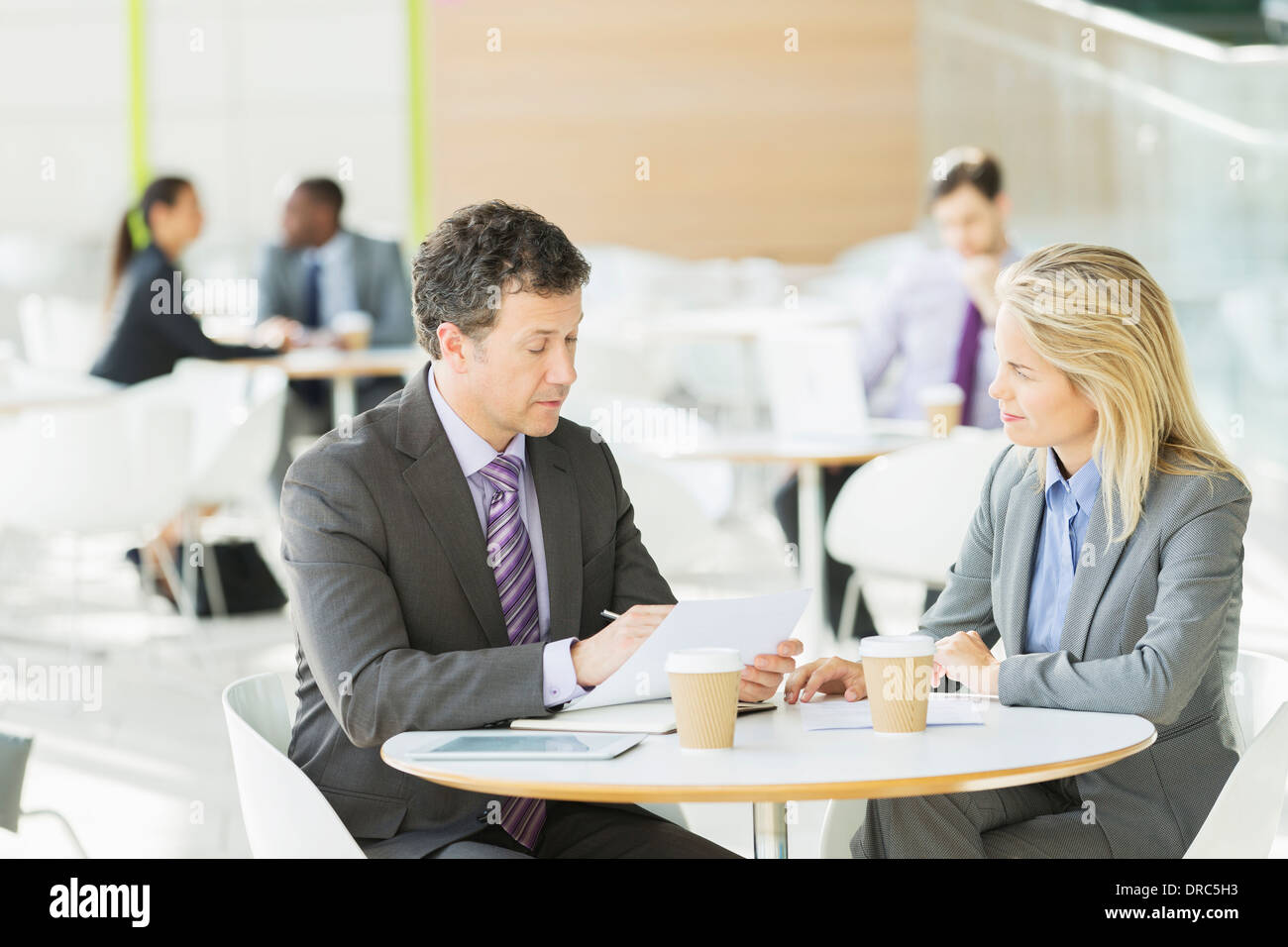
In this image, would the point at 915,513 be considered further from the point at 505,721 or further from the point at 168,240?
the point at 168,240

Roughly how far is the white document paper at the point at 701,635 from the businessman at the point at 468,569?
0.02 meters

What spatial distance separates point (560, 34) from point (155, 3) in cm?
249

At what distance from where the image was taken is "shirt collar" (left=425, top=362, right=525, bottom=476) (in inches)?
78.4

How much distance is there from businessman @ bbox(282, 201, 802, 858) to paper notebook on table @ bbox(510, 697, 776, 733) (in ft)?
0.07

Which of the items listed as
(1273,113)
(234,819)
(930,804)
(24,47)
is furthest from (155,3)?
(930,804)

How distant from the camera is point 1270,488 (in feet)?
22.7

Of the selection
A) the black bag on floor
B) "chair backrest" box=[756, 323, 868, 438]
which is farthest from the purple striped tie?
the black bag on floor

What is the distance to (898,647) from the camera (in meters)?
1.61

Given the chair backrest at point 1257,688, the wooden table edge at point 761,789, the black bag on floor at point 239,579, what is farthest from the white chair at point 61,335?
the wooden table edge at point 761,789

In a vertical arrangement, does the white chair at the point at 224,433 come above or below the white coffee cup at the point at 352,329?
below

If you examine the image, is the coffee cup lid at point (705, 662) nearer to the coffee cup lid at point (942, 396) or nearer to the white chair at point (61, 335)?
the coffee cup lid at point (942, 396)

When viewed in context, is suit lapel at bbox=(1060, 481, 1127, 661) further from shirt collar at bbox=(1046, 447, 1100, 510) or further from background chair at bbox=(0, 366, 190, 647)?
background chair at bbox=(0, 366, 190, 647)

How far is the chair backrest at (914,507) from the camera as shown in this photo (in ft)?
11.8

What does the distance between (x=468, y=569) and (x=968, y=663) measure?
2.03 ft
